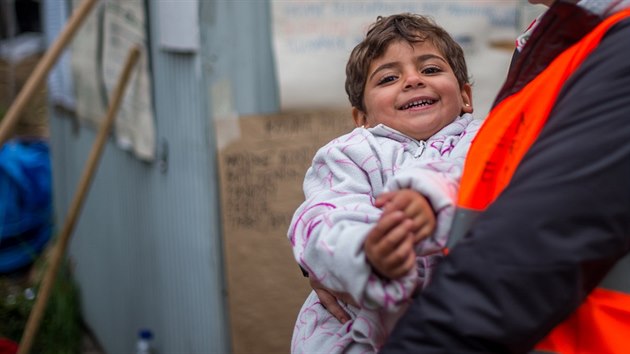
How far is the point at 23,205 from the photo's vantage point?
22.2ft

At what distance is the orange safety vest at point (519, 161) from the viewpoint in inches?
51.4

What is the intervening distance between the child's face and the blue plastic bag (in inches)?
204

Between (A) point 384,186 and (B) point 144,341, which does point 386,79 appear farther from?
(B) point 144,341

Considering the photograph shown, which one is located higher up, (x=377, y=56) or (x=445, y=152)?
(x=377, y=56)

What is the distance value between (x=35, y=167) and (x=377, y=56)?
18.7ft

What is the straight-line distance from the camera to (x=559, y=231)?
1.24 meters

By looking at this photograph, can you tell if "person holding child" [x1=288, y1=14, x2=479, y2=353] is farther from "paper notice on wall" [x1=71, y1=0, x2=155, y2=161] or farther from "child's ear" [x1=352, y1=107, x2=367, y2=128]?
"paper notice on wall" [x1=71, y1=0, x2=155, y2=161]

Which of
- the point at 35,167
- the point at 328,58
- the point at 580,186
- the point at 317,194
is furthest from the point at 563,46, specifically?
the point at 35,167

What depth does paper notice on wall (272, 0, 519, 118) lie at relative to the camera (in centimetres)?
347

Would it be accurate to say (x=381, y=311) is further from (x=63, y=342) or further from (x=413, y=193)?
(x=63, y=342)

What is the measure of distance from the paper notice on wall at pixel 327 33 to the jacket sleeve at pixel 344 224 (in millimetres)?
1751

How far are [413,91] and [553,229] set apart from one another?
646mm

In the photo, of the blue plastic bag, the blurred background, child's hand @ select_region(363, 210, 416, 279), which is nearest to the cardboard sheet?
the blurred background

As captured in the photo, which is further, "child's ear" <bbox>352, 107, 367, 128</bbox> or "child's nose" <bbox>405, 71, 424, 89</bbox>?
"child's ear" <bbox>352, 107, 367, 128</bbox>
